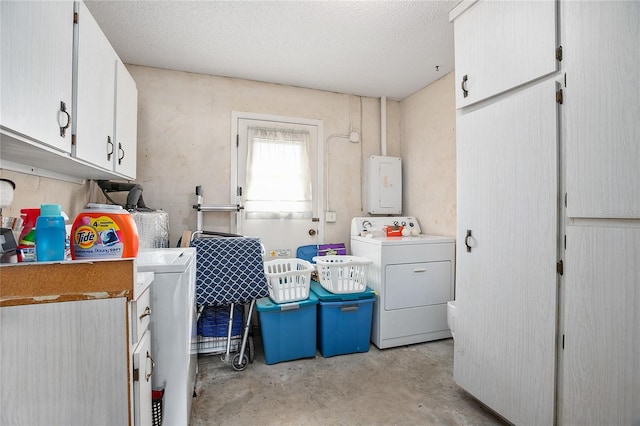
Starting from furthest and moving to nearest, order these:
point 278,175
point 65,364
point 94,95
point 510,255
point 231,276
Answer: point 278,175
point 231,276
point 510,255
point 94,95
point 65,364

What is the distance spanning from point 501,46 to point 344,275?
1885 millimetres

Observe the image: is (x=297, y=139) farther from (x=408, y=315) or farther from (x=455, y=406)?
(x=455, y=406)

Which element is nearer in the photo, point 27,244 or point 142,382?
point 27,244

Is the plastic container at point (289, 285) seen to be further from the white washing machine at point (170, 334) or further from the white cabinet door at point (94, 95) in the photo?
the white cabinet door at point (94, 95)

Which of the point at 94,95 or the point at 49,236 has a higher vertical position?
the point at 94,95

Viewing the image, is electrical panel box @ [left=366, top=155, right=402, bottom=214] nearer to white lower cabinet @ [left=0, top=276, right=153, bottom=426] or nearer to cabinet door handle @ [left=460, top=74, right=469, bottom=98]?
cabinet door handle @ [left=460, top=74, right=469, bottom=98]

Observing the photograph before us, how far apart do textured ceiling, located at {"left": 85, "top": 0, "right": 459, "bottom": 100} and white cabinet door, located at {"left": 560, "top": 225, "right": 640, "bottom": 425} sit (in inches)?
65.6

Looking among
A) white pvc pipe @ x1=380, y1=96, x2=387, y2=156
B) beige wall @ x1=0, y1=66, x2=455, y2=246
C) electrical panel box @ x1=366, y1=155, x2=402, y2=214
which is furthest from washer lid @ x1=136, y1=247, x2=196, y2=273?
white pvc pipe @ x1=380, y1=96, x2=387, y2=156

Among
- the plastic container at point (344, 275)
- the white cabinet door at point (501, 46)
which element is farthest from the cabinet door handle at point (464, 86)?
the plastic container at point (344, 275)

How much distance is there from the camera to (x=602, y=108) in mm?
1163

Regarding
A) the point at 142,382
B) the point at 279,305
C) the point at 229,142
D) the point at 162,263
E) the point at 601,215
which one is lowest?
the point at 279,305

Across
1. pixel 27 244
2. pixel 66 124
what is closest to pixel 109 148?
pixel 66 124

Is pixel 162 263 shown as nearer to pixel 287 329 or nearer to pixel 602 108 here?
pixel 287 329

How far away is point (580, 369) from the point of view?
1241 millimetres
